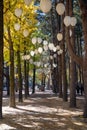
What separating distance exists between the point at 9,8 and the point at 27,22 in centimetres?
445

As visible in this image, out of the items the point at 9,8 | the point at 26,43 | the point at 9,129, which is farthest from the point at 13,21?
the point at 9,129

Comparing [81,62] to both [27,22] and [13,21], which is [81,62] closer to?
[13,21]

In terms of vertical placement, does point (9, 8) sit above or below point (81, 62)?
above

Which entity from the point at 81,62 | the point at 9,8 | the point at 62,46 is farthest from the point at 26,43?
the point at 81,62

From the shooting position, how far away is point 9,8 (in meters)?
17.3

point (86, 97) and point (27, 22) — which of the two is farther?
point (27, 22)

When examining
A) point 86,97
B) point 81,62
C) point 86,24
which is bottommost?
point 86,97

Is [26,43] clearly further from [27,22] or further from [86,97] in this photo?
[86,97]

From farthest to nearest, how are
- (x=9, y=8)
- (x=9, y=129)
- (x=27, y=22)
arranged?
(x=27, y=22), (x=9, y=8), (x=9, y=129)

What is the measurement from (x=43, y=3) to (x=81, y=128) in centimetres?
423

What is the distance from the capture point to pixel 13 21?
61.8ft

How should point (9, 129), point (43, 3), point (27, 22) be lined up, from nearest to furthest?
point (43, 3), point (9, 129), point (27, 22)

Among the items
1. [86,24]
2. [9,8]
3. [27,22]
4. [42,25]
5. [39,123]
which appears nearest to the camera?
[39,123]

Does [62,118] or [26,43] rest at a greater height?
[26,43]
